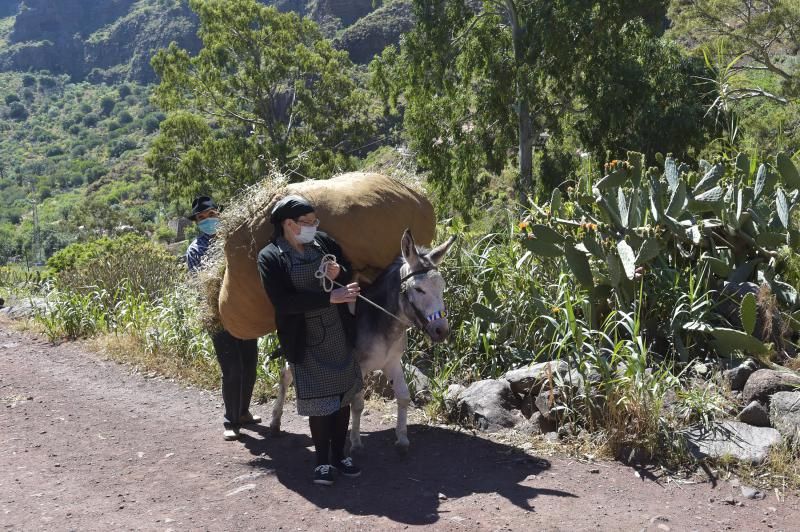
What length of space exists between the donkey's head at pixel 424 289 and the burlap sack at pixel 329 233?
606mm

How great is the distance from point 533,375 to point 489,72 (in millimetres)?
14697

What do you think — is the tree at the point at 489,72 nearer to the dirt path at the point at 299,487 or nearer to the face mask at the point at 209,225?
the face mask at the point at 209,225

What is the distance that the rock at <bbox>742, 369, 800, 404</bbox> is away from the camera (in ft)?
19.4

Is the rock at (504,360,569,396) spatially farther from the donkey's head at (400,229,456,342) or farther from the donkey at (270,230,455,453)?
the donkey's head at (400,229,456,342)

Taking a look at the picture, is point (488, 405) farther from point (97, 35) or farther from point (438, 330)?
point (97, 35)

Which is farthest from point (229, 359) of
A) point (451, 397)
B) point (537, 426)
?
point (537, 426)

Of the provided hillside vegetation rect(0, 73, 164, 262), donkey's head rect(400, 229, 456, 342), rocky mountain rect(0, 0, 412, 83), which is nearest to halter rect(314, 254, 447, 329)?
donkey's head rect(400, 229, 456, 342)

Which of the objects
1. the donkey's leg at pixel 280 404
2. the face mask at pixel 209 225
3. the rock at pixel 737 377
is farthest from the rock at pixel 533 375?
the face mask at pixel 209 225

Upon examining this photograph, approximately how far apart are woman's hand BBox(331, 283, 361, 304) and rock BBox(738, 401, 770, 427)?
2906 millimetres

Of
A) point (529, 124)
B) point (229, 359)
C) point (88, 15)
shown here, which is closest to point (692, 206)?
point (229, 359)

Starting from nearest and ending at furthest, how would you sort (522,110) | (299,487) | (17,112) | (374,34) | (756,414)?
(299,487)
(756,414)
(522,110)
(374,34)
(17,112)

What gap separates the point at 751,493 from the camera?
5.10 m

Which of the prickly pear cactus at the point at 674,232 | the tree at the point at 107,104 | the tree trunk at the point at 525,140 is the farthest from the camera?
the tree at the point at 107,104

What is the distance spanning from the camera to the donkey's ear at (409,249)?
17.7ft
